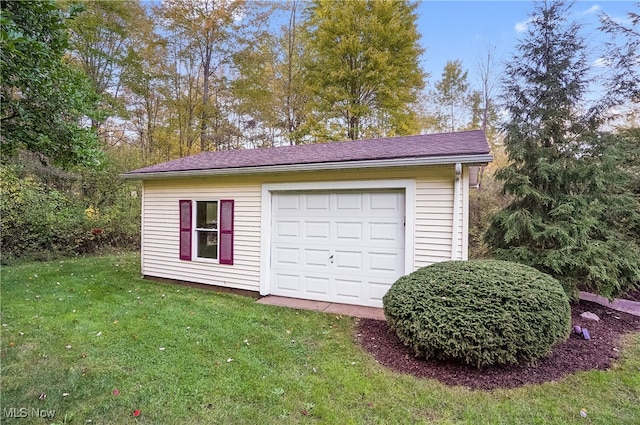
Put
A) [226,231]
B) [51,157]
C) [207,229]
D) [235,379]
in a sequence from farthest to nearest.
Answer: [207,229]
[226,231]
[51,157]
[235,379]

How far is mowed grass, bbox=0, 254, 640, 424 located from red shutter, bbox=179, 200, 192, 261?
73.4 inches

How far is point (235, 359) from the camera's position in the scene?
3609 mm

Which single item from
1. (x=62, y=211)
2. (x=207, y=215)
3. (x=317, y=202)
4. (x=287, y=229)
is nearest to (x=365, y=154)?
(x=317, y=202)

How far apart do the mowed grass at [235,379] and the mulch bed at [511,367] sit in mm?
128

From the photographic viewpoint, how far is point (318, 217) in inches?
229

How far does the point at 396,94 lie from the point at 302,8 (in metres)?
5.72

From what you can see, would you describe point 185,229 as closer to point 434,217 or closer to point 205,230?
point 205,230

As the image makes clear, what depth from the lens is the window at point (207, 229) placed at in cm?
671

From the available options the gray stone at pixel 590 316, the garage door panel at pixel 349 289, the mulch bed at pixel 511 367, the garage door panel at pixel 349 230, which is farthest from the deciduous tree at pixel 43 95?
the gray stone at pixel 590 316

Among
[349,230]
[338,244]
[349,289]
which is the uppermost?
[349,230]

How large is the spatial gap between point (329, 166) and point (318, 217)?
99 cm

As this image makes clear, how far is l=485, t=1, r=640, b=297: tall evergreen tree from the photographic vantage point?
17.3ft

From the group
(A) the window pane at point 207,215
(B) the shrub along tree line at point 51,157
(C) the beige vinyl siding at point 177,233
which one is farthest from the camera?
(A) the window pane at point 207,215

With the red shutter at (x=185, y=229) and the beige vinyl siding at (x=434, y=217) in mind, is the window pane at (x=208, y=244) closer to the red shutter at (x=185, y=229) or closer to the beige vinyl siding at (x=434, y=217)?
the red shutter at (x=185, y=229)
